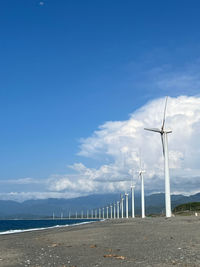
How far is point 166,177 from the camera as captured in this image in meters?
63.2

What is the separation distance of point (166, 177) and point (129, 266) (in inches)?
1931

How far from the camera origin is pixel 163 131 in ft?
232

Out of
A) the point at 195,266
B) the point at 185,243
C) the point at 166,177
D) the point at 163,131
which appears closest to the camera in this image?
the point at 195,266

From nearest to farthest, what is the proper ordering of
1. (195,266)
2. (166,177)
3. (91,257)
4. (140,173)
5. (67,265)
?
(195,266) → (67,265) → (91,257) → (166,177) → (140,173)

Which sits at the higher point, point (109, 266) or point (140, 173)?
point (140, 173)

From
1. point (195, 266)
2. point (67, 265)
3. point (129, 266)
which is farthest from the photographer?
point (67, 265)

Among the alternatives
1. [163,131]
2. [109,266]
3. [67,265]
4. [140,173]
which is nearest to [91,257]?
[67,265]

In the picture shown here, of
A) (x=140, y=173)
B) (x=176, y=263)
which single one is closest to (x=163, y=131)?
(x=140, y=173)

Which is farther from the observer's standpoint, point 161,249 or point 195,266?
point 161,249

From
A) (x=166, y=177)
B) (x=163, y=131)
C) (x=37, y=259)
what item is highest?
(x=163, y=131)

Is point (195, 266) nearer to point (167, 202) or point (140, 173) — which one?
point (167, 202)

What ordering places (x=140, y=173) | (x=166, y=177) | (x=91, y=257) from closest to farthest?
(x=91, y=257), (x=166, y=177), (x=140, y=173)

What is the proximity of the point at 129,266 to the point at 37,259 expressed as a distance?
665cm

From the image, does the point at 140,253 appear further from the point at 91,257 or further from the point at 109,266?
the point at 109,266
